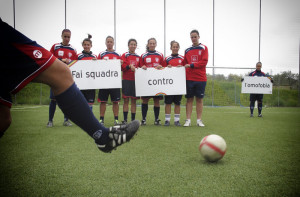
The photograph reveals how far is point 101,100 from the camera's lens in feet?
18.5

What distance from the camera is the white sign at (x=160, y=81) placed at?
5.65m

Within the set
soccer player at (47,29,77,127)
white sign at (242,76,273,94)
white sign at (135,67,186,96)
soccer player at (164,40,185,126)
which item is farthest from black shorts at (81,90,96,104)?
white sign at (242,76,273,94)

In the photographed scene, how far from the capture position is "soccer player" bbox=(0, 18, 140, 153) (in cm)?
132

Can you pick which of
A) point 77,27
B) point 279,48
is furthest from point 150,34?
point 279,48

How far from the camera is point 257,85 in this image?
8.92 meters

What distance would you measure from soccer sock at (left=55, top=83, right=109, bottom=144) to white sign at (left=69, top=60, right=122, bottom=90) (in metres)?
3.82

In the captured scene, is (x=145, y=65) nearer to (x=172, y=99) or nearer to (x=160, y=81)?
(x=160, y=81)

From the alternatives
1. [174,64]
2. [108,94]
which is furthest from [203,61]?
Answer: [108,94]

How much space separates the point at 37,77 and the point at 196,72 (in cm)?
451

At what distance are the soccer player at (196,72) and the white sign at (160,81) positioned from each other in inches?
8.1

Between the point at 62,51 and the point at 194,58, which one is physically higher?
the point at 62,51

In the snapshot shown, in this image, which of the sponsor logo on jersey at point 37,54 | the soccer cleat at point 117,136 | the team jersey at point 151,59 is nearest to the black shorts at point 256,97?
the team jersey at point 151,59

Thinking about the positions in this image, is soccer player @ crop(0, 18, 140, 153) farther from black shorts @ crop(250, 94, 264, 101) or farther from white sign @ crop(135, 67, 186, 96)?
black shorts @ crop(250, 94, 264, 101)

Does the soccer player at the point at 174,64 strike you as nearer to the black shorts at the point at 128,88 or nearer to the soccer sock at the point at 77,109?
the black shorts at the point at 128,88
